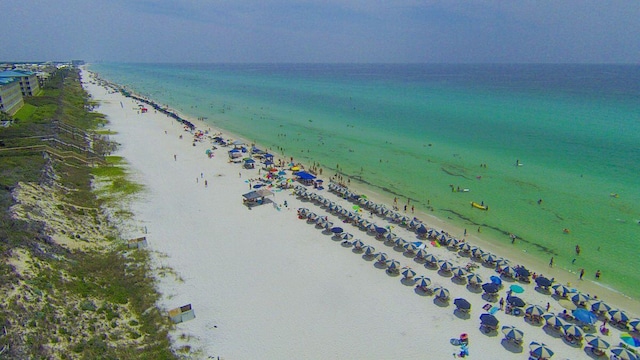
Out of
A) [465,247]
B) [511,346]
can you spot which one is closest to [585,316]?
[511,346]

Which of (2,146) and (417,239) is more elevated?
(2,146)

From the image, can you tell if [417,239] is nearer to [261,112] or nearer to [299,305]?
[299,305]

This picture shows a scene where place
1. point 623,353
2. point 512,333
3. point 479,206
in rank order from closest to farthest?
point 623,353 → point 512,333 → point 479,206

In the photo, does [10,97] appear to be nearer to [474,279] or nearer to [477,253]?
[477,253]

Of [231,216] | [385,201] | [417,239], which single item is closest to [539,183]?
[385,201]

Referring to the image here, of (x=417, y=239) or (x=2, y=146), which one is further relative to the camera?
(x=2, y=146)
